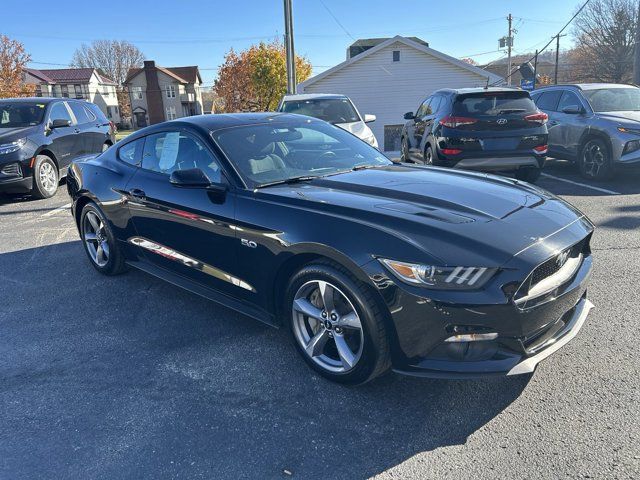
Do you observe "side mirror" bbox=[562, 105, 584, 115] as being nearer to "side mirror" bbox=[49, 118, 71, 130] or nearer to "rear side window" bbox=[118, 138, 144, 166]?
"rear side window" bbox=[118, 138, 144, 166]

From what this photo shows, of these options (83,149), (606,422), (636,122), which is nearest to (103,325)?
(606,422)

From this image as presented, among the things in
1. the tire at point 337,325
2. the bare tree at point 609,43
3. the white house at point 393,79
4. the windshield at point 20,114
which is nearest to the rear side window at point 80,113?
the windshield at point 20,114

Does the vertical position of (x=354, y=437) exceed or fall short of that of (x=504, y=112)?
it falls short

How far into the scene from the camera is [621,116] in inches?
325

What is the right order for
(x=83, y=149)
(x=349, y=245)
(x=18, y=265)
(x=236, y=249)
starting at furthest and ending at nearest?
(x=83, y=149) → (x=18, y=265) → (x=236, y=249) → (x=349, y=245)

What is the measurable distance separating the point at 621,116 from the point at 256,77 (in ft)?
118

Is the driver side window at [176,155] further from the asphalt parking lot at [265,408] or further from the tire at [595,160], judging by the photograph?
the tire at [595,160]

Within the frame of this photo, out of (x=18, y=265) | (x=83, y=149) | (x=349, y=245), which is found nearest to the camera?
(x=349, y=245)

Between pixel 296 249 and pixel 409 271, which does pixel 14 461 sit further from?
pixel 409 271

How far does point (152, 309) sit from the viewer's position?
406 centimetres

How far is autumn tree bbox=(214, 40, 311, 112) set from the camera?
1601 inches

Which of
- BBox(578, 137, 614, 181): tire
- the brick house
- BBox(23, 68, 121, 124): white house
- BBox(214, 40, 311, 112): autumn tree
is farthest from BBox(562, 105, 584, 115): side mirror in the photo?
BBox(23, 68, 121, 124): white house

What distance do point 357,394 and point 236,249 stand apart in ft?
4.00

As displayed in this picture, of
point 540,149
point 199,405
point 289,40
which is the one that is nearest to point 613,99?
point 540,149
